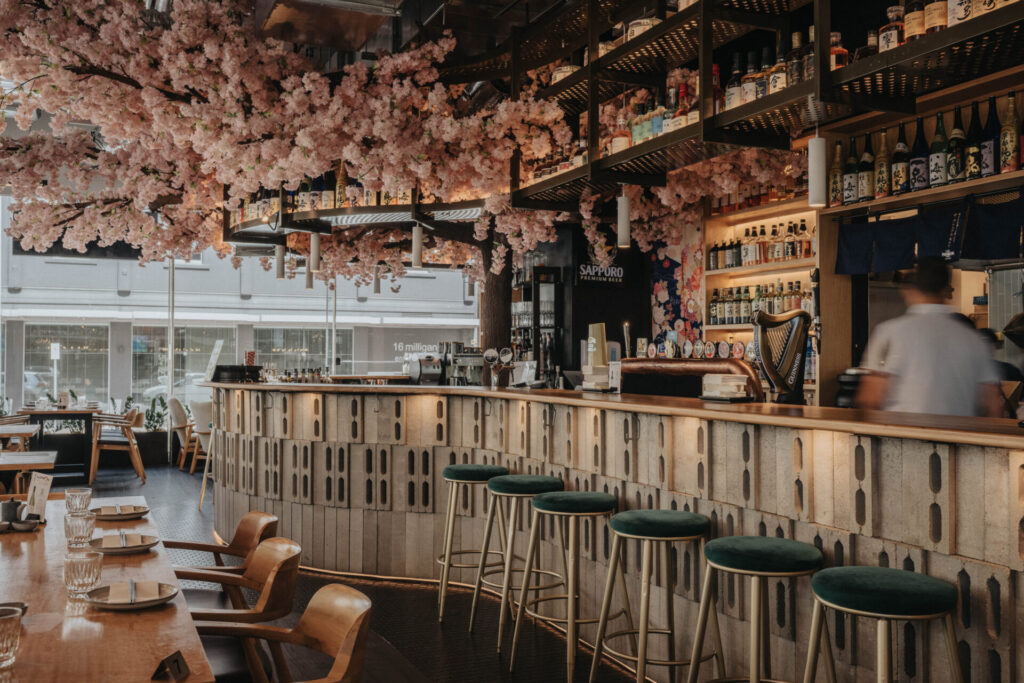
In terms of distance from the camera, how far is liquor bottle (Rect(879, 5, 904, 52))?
346 centimetres

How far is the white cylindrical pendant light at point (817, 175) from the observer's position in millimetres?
3193

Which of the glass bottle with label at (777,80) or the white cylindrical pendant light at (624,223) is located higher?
the glass bottle with label at (777,80)

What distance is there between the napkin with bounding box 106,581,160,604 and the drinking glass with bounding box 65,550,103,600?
2.7 inches

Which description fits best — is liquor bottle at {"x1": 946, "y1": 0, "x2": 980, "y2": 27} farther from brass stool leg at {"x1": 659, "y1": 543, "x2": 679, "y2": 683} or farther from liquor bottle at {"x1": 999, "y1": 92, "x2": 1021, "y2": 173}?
brass stool leg at {"x1": 659, "y1": 543, "x2": 679, "y2": 683}

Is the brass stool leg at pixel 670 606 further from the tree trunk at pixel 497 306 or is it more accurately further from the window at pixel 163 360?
the window at pixel 163 360

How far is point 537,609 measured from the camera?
4.55 metres

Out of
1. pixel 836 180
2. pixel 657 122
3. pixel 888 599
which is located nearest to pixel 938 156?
pixel 836 180

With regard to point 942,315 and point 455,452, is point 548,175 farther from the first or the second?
point 942,315

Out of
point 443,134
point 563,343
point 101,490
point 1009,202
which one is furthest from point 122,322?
point 1009,202

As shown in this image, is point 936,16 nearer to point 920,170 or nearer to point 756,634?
point 920,170

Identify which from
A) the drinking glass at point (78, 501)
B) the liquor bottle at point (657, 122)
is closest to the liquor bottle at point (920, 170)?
the liquor bottle at point (657, 122)

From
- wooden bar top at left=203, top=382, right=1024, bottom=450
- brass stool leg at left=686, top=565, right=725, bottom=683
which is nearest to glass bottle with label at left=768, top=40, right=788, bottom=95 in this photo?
wooden bar top at left=203, top=382, right=1024, bottom=450

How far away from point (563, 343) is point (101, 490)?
17.8 ft

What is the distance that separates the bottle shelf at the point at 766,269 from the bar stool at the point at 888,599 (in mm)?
4029
